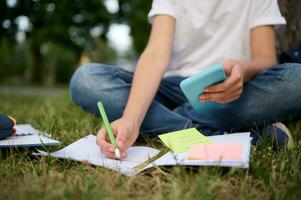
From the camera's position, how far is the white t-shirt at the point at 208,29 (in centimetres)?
179

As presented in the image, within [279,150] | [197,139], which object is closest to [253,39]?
[279,150]

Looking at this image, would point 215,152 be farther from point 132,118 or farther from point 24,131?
point 24,131

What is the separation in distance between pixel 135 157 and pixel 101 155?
0.10 meters

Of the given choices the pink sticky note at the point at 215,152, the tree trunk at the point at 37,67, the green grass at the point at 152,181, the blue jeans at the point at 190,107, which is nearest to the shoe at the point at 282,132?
the blue jeans at the point at 190,107

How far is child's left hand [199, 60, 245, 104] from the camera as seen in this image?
4.12 ft

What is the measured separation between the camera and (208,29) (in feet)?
6.06

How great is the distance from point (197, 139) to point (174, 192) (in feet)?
1.12

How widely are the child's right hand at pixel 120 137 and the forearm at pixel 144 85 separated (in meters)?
0.05

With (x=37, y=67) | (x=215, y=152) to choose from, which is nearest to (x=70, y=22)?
(x=215, y=152)

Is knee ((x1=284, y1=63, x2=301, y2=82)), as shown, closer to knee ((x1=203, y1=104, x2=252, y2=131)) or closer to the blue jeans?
the blue jeans

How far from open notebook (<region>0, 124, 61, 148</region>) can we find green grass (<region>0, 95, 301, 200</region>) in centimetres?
4

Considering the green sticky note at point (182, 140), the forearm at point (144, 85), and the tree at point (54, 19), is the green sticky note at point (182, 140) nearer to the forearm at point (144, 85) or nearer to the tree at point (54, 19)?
the forearm at point (144, 85)

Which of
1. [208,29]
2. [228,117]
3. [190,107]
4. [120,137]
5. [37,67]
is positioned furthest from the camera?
[37,67]

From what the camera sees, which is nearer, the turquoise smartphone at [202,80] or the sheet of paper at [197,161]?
the sheet of paper at [197,161]
